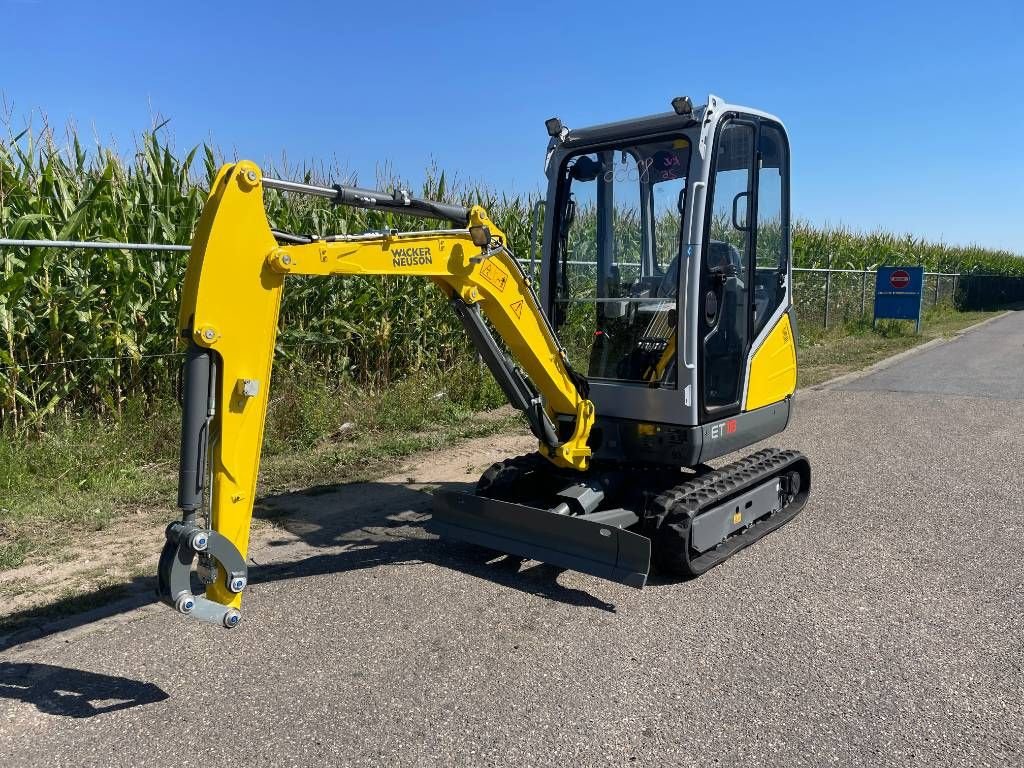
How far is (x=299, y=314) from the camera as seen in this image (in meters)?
8.79

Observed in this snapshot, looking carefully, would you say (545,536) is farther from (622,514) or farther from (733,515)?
(733,515)

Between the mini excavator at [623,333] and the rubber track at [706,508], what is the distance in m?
0.02

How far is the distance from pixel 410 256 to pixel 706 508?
8.27ft

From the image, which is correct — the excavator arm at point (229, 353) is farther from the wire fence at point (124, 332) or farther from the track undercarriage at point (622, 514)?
the wire fence at point (124, 332)

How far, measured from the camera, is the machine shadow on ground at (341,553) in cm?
451

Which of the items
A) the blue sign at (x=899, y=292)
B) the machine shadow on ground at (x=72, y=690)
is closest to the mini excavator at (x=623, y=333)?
the machine shadow on ground at (x=72, y=690)

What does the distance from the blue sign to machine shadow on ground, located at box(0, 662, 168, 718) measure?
19.7 meters

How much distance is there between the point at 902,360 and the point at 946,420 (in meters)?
6.41

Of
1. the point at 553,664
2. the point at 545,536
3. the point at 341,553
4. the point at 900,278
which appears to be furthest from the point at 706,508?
the point at 900,278

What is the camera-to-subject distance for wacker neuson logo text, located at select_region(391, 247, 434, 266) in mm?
4129

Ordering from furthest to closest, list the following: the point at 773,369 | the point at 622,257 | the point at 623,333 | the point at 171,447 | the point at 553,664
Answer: the point at 171,447
the point at 773,369
the point at 622,257
the point at 623,333
the point at 553,664

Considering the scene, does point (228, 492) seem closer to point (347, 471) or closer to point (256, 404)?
point (256, 404)

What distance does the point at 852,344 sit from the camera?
18203 millimetres

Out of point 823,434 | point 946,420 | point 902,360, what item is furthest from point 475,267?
point 902,360
